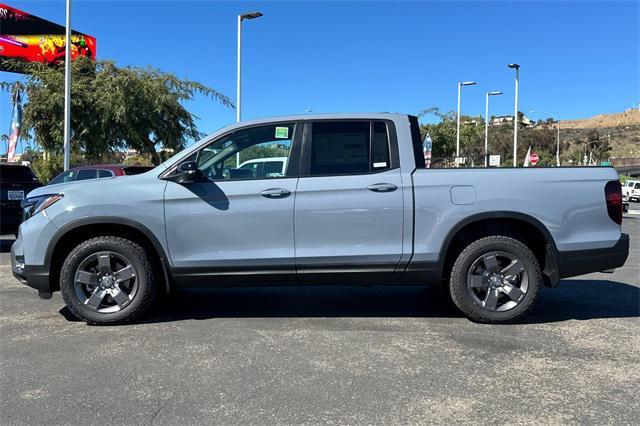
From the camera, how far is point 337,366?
13.0 ft

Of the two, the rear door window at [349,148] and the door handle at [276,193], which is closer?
the door handle at [276,193]

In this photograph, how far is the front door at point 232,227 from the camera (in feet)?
15.6

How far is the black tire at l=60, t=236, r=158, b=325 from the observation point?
4.83m

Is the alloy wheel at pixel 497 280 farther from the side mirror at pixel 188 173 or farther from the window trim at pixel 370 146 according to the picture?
the side mirror at pixel 188 173

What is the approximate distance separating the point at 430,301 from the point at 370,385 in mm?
2534

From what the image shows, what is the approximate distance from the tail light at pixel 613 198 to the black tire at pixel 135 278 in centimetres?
427

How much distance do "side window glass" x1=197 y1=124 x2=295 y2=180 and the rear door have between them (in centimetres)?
23

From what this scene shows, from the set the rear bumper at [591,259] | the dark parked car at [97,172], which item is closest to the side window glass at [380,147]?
the rear bumper at [591,259]

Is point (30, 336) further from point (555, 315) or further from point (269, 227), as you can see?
point (555, 315)

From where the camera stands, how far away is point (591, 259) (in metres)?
4.94

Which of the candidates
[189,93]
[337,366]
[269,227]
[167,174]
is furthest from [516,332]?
[189,93]

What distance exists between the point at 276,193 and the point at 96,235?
178 centimetres

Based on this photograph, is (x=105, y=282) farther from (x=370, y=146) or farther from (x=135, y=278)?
(x=370, y=146)

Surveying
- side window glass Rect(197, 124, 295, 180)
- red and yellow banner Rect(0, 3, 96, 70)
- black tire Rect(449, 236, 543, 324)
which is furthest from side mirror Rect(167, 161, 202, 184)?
red and yellow banner Rect(0, 3, 96, 70)
